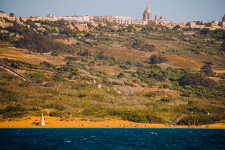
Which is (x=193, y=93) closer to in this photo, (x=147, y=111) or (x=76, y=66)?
(x=147, y=111)

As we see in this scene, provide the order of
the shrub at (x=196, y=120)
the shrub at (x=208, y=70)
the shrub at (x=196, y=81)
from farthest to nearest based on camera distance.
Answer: the shrub at (x=208, y=70), the shrub at (x=196, y=81), the shrub at (x=196, y=120)

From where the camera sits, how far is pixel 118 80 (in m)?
81.4

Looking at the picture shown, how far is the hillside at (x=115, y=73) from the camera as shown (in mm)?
53469

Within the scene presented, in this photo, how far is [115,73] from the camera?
9012 centimetres

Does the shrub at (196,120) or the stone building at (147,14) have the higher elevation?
the stone building at (147,14)

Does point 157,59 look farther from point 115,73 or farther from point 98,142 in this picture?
point 98,142

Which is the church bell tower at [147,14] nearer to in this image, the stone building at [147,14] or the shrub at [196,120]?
the stone building at [147,14]

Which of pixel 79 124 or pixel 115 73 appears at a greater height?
pixel 115 73

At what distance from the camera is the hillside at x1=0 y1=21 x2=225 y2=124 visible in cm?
5347

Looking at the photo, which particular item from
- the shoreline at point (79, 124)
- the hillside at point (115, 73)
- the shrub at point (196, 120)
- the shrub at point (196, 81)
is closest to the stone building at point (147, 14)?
the hillside at point (115, 73)

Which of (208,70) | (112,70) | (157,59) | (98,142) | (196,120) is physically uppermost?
(157,59)

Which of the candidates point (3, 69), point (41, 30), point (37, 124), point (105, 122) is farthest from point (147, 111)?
point (41, 30)

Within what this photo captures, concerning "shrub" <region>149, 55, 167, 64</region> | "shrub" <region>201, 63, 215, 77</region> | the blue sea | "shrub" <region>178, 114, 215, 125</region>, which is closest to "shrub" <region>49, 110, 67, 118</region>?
the blue sea

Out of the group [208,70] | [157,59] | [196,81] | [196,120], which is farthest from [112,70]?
[196,120]
